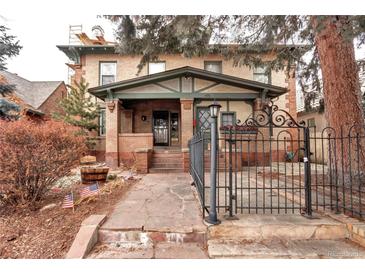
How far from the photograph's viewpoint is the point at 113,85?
9312 mm

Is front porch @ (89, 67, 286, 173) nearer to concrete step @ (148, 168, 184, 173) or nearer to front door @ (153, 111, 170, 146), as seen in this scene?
concrete step @ (148, 168, 184, 173)

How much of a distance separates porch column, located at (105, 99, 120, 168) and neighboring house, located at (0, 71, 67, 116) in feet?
27.7

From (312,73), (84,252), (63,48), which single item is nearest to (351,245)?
(84,252)

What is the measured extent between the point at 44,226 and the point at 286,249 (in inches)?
148

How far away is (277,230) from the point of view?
304 cm

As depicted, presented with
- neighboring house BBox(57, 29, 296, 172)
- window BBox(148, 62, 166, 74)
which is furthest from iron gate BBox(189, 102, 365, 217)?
window BBox(148, 62, 166, 74)

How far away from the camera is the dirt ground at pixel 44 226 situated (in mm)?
2797

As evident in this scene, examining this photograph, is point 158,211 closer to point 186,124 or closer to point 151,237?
point 151,237

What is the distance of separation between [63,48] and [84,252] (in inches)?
534

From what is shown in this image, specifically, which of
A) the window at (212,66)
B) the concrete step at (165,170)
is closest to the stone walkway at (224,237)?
the concrete step at (165,170)

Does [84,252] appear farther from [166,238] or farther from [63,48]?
[63,48]

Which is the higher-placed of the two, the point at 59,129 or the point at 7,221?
the point at 59,129

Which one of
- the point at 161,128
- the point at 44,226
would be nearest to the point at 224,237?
the point at 44,226

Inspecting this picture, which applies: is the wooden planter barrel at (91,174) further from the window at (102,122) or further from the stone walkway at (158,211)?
the window at (102,122)
